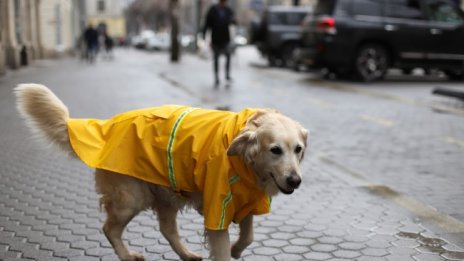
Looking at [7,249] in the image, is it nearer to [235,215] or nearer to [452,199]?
[235,215]

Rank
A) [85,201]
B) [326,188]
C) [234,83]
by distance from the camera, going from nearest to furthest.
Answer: [85,201], [326,188], [234,83]

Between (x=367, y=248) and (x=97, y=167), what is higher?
(x=97, y=167)

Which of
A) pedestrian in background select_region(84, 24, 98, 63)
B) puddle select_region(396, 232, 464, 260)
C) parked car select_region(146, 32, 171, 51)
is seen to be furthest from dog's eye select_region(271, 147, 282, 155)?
parked car select_region(146, 32, 171, 51)

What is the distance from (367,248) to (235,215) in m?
1.22

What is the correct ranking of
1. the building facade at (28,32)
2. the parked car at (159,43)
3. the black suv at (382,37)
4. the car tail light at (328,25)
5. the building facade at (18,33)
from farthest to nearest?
the parked car at (159,43) → the building facade at (28,32) → the building facade at (18,33) → the black suv at (382,37) → the car tail light at (328,25)

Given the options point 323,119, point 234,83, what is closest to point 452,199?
point 323,119

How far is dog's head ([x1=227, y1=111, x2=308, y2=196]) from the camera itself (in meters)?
3.08

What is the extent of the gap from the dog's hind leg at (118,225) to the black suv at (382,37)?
496 inches

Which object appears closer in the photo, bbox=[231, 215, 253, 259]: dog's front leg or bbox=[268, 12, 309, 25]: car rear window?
bbox=[231, 215, 253, 259]: dog's front leg

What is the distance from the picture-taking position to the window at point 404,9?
16219mm

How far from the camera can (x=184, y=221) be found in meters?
4.79

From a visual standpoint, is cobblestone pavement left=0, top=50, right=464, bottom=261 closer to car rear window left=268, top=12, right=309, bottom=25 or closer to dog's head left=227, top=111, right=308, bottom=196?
dog's head left=227, top=111, right=308, bottom=196

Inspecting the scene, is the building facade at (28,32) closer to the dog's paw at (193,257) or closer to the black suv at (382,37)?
the black suv at (382,37)

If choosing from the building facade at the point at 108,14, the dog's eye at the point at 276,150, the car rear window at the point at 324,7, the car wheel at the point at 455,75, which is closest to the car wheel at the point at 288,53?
the car rear window at the point at 324,7
